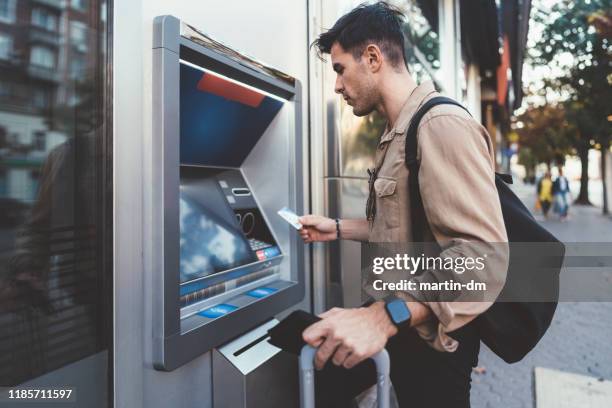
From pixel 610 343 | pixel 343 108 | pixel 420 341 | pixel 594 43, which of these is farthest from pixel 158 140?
pixel 594 43

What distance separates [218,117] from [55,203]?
2.79ft

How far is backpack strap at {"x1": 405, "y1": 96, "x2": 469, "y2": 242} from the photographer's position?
1.37m

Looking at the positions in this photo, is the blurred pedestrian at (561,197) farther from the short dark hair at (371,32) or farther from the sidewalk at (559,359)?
the short dark hair at (371,32)

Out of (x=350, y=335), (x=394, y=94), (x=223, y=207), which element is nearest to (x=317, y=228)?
(x=223, y=207)

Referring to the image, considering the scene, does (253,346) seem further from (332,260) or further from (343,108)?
(343,108)

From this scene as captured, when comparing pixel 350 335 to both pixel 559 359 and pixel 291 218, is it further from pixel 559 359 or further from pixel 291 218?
pixel 559 359

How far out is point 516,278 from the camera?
1.39m

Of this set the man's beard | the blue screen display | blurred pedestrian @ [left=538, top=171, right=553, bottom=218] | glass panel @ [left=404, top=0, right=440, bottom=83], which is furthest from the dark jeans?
blurred pedestrian @ [left=538, top=171, right=553, bottom=218]

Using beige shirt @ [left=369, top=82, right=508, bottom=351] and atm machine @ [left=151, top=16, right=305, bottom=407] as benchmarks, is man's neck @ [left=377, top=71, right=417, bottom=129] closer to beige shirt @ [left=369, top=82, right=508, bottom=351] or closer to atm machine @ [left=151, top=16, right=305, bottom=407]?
beige shirt @ [left=369, top=82, right=508, bottom=351]

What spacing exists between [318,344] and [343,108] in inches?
75.3

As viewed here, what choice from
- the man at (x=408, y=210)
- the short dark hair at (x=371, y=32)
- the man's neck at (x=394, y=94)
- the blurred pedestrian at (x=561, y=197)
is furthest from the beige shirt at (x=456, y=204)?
the blurred pedestrian at (x=561, y=197)

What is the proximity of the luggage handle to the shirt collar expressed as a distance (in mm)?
670

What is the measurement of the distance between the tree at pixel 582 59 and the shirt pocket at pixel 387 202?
10827 millimetres

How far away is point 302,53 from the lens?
2627 mm
